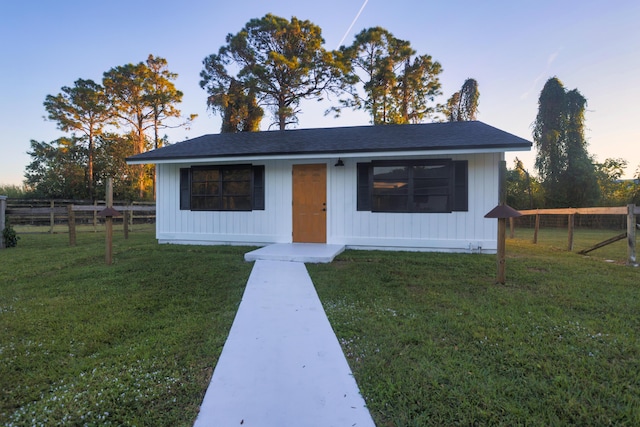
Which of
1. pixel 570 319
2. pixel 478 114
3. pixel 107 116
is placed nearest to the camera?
pixel 570 319

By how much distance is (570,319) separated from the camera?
2863 mm

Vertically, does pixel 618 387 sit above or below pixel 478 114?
below

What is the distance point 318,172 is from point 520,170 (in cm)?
1851

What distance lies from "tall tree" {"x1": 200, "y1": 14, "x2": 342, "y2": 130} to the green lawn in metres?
17.4

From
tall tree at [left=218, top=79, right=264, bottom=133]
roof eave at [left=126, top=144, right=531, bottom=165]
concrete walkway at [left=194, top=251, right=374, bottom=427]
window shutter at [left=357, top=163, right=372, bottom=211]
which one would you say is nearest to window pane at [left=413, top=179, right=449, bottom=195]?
roof eave at [left=126, top=144, right=531, bottom=165]

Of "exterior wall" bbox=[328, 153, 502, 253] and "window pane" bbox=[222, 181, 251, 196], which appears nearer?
"exterior wall" bbox=[328, 153, 502, 253]

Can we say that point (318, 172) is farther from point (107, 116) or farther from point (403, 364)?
point (107, 116)

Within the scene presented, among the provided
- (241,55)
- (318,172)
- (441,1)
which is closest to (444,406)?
(318,172)

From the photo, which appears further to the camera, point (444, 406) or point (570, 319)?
point (570, 319)

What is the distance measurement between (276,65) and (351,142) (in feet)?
51.5

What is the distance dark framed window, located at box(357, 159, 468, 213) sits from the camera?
6.42 metres

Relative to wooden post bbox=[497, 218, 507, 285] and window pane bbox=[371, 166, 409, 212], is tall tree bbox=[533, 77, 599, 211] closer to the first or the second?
window pane bbox=[371, 166, 409, 212]

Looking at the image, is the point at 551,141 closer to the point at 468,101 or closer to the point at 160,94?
the point at 468,101

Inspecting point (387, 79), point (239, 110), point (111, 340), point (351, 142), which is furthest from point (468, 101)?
point (111, 340)
